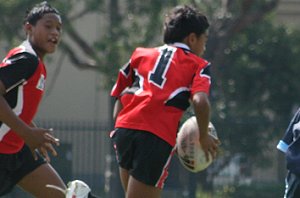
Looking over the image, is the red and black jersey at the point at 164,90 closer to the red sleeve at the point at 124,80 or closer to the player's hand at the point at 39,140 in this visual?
the red sleeve at the point at 124,80

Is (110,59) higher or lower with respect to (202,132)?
lower

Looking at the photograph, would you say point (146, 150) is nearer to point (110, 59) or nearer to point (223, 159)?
point (223, 159)

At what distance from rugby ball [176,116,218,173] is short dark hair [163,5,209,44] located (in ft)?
2.02

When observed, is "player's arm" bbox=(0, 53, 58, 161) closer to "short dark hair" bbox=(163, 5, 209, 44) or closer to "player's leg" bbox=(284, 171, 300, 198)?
"short dark hair" bbox=(163, 5, 209, 44)

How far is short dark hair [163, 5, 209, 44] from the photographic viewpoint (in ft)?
24.9

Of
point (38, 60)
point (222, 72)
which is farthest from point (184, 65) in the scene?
point (222, 72)

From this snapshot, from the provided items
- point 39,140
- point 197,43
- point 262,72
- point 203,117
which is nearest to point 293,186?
point 203,117

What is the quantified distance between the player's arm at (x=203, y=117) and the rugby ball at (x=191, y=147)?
137mm

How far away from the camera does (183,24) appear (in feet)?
24.9

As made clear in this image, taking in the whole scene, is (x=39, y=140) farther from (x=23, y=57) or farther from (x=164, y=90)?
(x=164, y=90)

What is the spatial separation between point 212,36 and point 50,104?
1020cm

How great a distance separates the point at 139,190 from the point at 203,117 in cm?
69

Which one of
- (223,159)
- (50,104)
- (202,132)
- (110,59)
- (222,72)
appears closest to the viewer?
(202,132)

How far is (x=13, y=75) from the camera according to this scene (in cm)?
740
